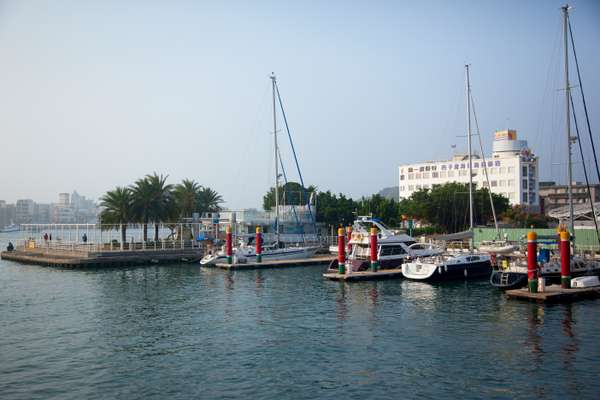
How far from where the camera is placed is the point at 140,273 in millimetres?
57531

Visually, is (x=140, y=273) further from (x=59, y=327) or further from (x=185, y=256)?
(x=59, y=327)

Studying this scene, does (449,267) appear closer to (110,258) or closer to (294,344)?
(294,344)

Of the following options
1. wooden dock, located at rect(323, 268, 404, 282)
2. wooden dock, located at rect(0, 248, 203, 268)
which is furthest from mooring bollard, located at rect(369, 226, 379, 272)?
wooden dock, located at rect(0, 248, 203, 268)

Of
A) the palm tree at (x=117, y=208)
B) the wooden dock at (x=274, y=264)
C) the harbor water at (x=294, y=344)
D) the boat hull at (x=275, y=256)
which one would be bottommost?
the harbor water at (x=294, y=344)

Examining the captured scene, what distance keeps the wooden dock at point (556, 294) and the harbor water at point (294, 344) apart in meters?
0.71

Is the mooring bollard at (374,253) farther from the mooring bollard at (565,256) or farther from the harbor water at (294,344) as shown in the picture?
the mooring bollard at (565,256)

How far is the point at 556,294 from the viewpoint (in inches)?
1421

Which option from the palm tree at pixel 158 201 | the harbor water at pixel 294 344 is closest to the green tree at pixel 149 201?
the palm tree at pixel 158 201

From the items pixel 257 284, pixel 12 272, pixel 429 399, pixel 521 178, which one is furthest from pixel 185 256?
pixel 521 178

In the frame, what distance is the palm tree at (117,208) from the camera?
7238cm

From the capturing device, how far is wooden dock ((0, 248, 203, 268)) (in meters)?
63.3

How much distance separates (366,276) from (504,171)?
93.4 meters

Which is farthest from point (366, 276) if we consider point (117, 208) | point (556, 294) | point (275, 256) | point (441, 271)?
point (117, 208)

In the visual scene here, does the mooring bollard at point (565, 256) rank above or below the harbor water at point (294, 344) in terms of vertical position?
above
